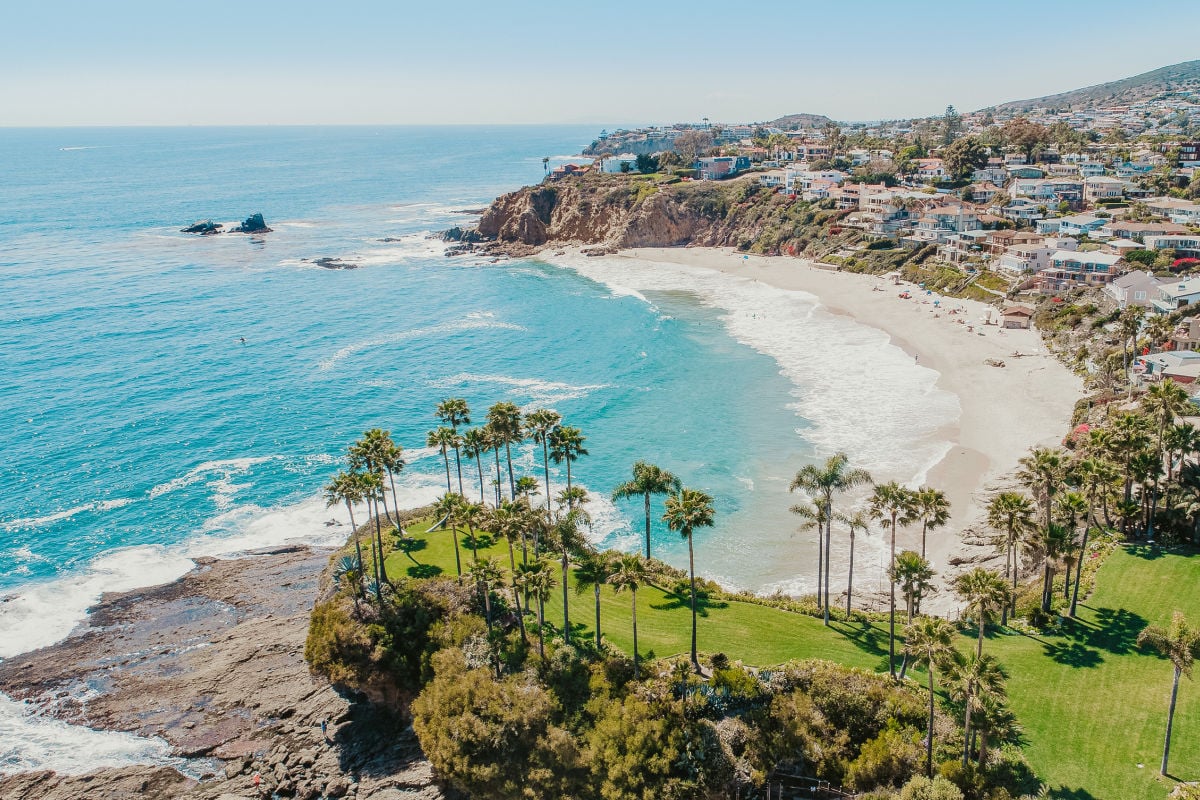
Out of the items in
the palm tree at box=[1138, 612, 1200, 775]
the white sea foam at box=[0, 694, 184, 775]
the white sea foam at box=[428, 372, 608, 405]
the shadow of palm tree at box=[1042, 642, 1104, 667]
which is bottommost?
the white sea foam at box=[0, 694, 184, 775]

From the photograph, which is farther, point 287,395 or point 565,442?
point 287,395

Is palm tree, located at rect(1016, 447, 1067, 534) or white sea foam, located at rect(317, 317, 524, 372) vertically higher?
palm tree, located at rect(1016, 447, 1067, 534)

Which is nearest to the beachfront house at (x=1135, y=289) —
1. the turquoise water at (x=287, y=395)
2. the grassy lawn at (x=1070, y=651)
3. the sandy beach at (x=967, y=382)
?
the sandy beach at (x=967, y=382)

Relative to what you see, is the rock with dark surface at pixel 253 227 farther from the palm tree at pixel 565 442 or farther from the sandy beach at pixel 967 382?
the palm tree at pixel 565 442

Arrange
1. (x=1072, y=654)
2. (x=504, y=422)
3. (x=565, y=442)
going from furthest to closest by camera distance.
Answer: (x=504, y=422) < (x=565, y=442) < (x=1072, y=654)

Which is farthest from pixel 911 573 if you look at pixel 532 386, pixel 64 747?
pixel 532 386

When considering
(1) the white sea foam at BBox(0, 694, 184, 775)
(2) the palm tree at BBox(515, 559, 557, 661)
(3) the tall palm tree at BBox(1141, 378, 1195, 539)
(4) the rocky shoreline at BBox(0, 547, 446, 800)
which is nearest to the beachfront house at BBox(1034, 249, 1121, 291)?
(3) the tall palm tree at BBox(1141, 378, 1195, 539)

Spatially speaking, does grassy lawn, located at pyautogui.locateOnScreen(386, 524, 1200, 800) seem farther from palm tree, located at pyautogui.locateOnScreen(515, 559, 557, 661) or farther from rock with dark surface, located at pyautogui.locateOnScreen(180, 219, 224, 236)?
rock with dark surface, located at pyautogui.locateOnScreen(180, 219, 224, 236)

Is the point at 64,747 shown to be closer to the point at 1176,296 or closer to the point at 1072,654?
the point at 1072,654
